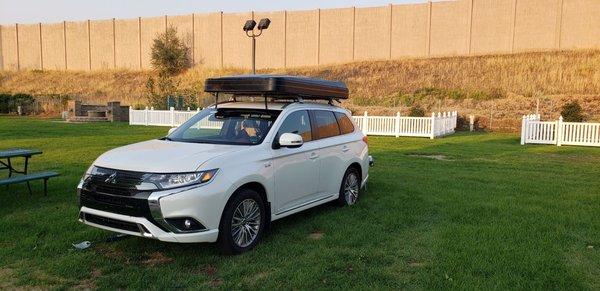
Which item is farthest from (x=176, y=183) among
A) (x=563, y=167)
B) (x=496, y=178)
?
(x=563, y=167)

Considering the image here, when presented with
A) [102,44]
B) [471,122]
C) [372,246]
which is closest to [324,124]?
[372,246]

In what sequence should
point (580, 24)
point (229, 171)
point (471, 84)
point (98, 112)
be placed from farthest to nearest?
point (580, 24)
point (471, 84)
point (98, 112)
point (229, 171)

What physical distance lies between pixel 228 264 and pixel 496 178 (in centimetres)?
710

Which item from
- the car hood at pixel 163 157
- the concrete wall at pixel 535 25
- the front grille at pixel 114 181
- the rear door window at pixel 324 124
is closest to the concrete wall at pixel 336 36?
the concrete wall at pixel 535 25

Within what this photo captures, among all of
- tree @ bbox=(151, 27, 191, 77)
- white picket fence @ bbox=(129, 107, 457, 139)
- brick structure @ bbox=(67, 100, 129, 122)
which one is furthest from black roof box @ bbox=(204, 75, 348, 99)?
tree @ bbox=(151, 27, 191, 77)

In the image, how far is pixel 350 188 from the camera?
7625mm

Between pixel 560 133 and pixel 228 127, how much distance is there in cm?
1523

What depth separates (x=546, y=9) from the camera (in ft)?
127

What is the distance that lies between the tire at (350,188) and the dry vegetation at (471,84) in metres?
18.9

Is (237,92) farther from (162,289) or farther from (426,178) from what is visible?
(426,178)

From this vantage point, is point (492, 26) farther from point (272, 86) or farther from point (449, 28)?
point (272, 86)

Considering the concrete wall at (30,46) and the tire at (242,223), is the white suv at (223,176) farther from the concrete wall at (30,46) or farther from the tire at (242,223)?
the concrete wall at (30,46)

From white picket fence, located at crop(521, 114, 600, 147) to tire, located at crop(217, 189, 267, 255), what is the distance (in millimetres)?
15059

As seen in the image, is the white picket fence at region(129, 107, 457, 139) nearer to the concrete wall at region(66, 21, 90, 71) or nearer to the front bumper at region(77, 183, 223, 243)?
the front bumper at region(77, 183, 223, 243)
